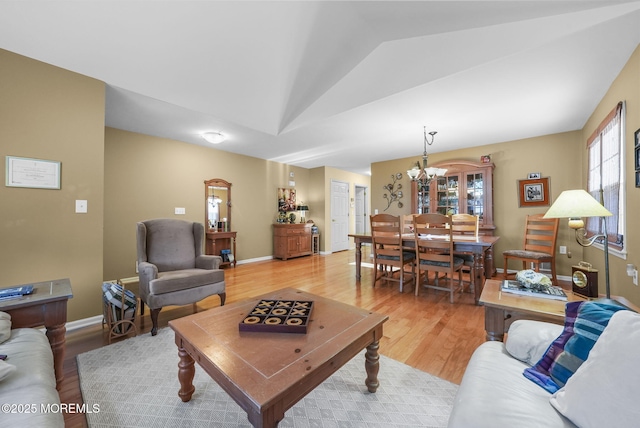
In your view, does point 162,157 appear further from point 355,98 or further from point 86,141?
point 355,98

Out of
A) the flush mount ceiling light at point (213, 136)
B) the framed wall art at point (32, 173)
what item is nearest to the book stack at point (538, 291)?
the framed wall art at point (32, 173)

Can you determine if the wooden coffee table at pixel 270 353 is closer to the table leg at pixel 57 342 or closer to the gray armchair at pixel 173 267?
the table leg at pixel 57 342

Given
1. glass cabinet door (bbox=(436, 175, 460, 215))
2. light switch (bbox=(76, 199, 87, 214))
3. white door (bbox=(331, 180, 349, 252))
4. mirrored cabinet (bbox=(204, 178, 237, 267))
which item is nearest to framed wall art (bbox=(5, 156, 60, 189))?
light switch (bbox=(76, 199, 87, 214))

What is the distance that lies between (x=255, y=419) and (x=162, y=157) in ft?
15.0

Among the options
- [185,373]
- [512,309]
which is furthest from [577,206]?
[185,373]

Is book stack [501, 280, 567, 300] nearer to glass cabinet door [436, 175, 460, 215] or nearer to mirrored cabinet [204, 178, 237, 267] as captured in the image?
glass cabinet door [436, 175, 460, 215]

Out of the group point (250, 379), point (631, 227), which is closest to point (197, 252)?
point (250, 379)

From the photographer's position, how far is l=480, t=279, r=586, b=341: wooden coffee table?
4.30 feet

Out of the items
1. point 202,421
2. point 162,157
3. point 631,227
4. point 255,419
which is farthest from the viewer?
point 162,157

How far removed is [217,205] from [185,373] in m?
4.00

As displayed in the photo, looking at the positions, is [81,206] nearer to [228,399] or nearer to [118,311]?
[118,311]

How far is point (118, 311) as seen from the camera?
216 centimetres

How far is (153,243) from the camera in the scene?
2680mm

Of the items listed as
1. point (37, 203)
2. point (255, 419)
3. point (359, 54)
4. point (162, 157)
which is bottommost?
point (255, 419)
